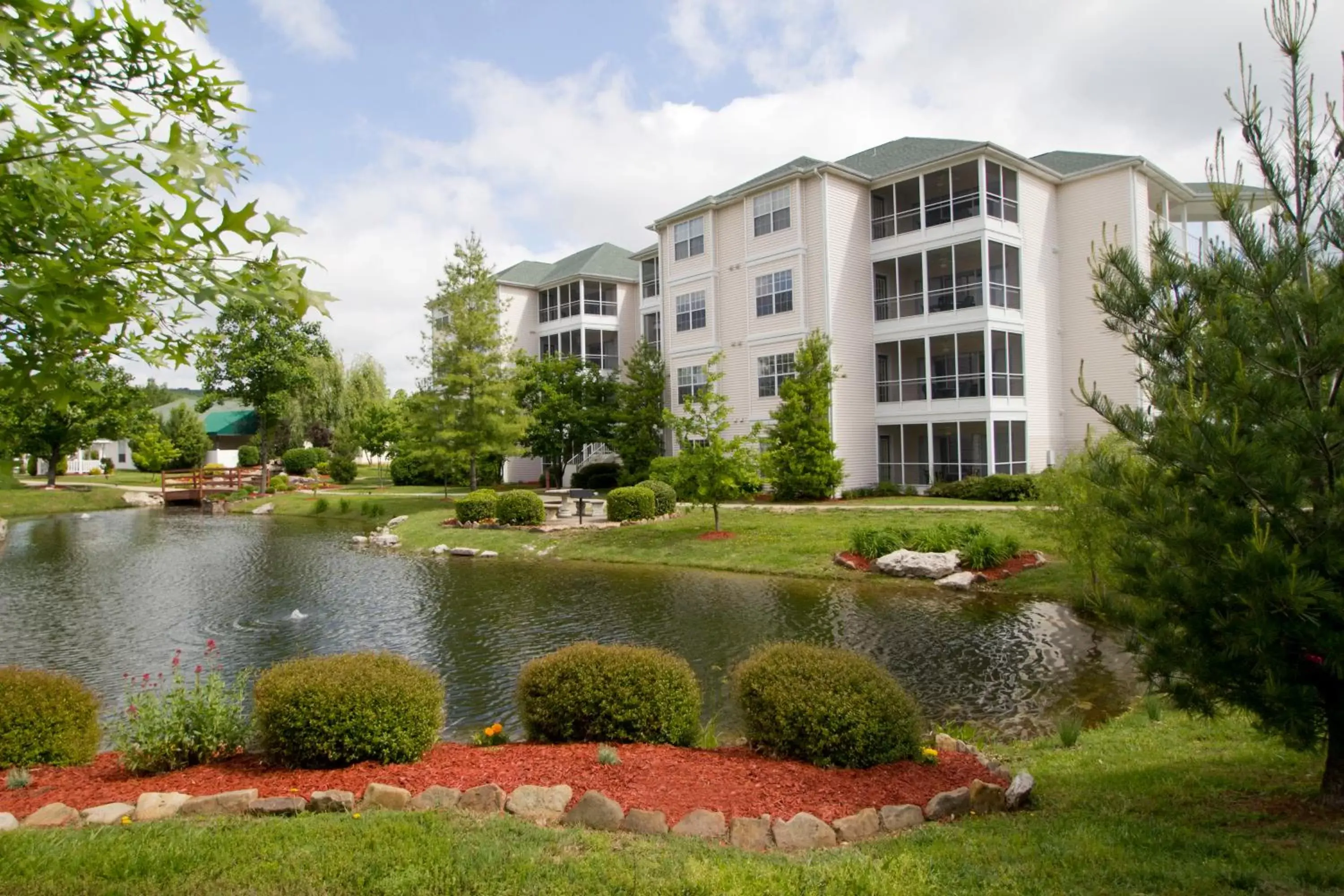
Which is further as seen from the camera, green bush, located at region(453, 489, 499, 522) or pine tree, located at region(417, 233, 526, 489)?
pine tree, located at region(417, 233, 526, 489)

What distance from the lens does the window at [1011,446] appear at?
28.5 metres

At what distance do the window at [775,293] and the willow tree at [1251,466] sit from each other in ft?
85.9

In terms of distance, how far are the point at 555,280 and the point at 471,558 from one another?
2383cm

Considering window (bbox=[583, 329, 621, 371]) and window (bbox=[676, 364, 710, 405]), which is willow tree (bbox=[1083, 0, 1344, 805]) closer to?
window (bbox=[676, 364, 710, 405])

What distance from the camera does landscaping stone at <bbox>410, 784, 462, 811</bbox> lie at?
5.59 metres

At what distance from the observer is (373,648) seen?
12.9m

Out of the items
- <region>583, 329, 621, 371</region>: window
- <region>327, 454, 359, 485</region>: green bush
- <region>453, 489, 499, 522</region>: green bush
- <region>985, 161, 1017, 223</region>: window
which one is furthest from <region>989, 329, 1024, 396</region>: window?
<region>327, 454, 359, 485</region>: green bush

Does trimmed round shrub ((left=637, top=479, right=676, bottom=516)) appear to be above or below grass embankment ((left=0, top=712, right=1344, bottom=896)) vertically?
above

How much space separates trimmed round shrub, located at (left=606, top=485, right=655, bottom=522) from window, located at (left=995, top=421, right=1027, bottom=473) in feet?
39.3

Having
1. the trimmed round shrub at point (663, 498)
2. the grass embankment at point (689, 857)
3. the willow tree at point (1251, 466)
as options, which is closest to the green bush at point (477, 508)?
the trimmed round shrub at point (663, 498)

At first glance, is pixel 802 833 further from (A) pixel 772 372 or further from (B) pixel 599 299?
(B) pixel 599 299

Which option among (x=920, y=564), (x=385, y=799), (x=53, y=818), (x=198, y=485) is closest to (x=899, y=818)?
(x=385, y=799)

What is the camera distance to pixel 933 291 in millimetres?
30750

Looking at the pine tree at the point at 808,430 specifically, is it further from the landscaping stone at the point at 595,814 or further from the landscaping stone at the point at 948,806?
the landscaping stone at the point at 595,814
